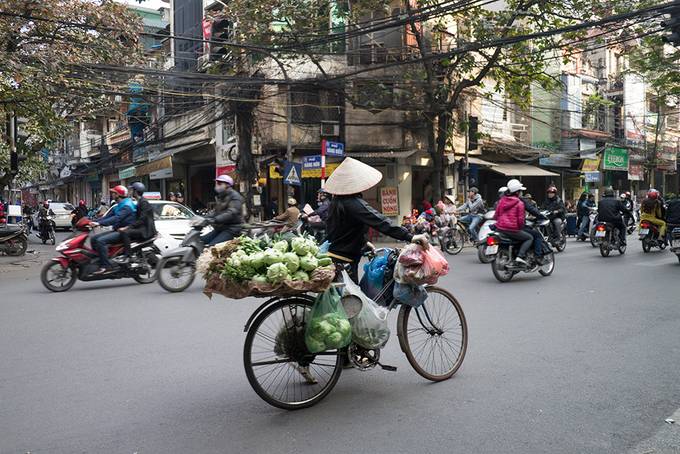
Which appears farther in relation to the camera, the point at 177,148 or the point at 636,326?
the point at 177,148

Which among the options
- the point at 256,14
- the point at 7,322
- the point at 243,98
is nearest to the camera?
the point at 7,322

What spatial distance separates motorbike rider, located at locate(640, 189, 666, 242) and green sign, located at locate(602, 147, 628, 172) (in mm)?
19702

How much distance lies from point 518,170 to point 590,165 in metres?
7.19

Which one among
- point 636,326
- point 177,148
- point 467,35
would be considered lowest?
point 636,326

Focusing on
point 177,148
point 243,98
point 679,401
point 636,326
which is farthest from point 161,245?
point 177,148

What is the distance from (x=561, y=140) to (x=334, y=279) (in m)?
28.7

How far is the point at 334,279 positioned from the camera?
14.0 feet

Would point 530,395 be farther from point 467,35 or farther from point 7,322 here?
point 467,35

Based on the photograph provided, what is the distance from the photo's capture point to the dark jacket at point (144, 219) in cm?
993

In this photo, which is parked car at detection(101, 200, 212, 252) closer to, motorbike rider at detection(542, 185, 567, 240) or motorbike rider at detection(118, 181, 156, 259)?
motorbike rider at detection(118, 181, 156, 259)

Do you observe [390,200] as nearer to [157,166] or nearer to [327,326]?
[157,166]

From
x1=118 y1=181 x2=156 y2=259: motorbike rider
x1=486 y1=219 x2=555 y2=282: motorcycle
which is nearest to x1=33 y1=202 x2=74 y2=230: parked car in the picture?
x1=118 y1=181 x2=156 y2=259: motorbike rider

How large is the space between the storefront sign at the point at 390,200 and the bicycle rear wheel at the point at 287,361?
18319mm

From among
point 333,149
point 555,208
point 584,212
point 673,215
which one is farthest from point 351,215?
point 584,212
